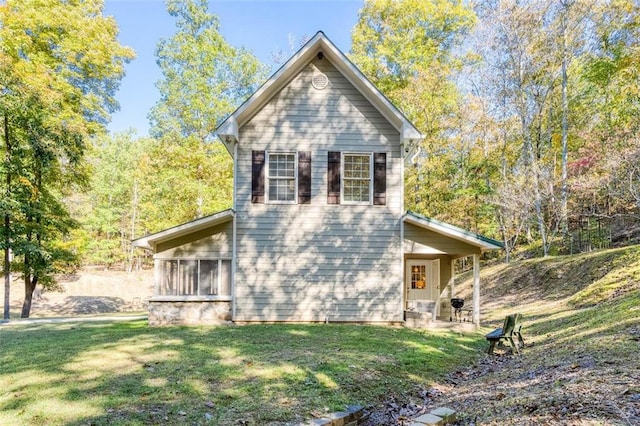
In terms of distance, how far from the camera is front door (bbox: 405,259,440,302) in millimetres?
14945

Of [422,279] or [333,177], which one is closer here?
[333,177]

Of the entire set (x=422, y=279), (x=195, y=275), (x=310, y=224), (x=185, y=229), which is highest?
(x=310, y=224)

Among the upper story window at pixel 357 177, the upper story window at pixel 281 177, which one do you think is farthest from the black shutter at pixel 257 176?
the upper story window at pixel 357 177

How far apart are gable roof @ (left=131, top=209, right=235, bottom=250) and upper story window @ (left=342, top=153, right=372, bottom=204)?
3701 mm

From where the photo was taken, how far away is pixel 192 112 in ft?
76.7

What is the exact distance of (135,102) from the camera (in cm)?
2844

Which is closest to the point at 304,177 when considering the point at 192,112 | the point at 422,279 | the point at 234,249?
the point at 234,249

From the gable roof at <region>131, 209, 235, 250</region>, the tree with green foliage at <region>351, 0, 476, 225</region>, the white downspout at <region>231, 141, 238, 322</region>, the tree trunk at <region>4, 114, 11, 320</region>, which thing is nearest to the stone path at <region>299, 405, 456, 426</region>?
the white downspout at <region>231, 141, 238, 322</region>

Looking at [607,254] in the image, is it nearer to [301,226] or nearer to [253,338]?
[301,226]

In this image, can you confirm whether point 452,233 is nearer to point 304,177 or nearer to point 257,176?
point 304,177

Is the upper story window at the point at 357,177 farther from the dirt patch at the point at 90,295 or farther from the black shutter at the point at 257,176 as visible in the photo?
the dirt patch at the point at 90,295

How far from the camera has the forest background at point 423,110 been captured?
613 inches

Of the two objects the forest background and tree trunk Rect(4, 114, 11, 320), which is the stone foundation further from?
tree trunk Rect(4, 114, 11, 320)

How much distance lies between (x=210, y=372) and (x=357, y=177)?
308 inches
